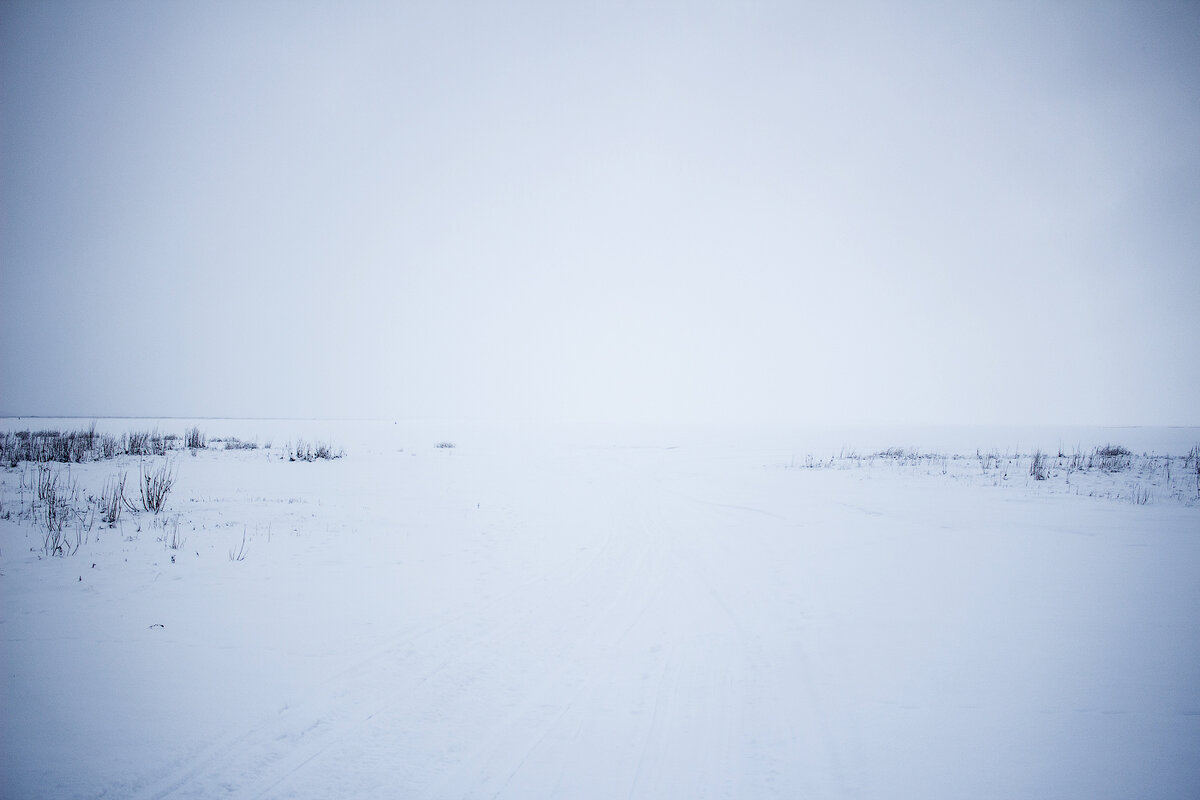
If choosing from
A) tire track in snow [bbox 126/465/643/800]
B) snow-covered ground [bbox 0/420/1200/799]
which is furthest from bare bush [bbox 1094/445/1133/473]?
tire track in snow [bbox 126/465/643/800]

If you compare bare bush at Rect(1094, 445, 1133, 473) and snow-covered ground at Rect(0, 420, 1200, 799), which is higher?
bare bush at Rect(1094, 445, 1133, 473)

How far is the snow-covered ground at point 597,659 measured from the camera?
326cm

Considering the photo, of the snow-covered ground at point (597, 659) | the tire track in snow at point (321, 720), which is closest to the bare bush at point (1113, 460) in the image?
the snow-covered ground at point (597, 659)

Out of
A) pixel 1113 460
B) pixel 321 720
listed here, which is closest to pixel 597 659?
pixel 321 720

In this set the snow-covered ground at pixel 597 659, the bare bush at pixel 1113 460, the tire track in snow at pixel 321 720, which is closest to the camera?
the tire track in snow at pixel 321 720

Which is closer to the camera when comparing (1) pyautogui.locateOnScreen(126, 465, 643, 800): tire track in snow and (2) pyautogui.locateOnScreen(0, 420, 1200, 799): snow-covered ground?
(1) pyautogui.locateOnScreen(126, 465, 643, 800): tire track in snow

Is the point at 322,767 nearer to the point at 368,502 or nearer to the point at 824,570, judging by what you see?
the point at 824,570

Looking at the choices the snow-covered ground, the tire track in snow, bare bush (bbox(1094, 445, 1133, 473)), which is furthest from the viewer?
bare bush (bbox(1094, 445, 1133, 473))

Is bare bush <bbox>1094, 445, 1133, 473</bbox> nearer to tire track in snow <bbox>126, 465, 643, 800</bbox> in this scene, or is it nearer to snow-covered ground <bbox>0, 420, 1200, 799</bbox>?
snow-covered ground <bbox>0, 420, 1200, 799</bbox>

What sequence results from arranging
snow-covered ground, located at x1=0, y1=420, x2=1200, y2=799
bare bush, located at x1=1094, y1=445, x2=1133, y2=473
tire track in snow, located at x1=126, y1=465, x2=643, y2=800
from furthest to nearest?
bare bush, located at x1=1094, y1=445, x2=1133, y2=473, snow-covered ground, located at x1=0, y1=420, x2=1200, y2=799, tire track in snow, located at x1=126, y1=465, x2=643, y2=800

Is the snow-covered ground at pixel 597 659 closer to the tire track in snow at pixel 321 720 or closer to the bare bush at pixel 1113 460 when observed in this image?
the tire track in snow at pixel 321 720

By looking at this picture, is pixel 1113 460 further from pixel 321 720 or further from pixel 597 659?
pixel 321 720

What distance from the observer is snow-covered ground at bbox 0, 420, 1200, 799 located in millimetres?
3260

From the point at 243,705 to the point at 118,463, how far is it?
69.3 ft
